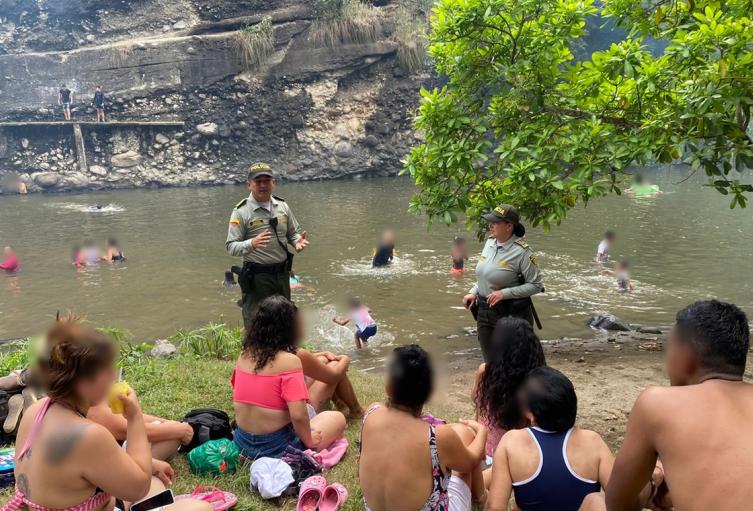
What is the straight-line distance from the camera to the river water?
10.3m

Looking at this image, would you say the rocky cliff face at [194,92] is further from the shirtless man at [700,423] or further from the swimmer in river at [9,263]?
the shirtless man at [700,423]

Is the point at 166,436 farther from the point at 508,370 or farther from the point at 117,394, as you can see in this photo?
the point at 508,370

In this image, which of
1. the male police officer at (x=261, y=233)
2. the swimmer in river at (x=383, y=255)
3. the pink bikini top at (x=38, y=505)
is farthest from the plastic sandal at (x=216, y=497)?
the swimmer in river at (x=383, y=255)

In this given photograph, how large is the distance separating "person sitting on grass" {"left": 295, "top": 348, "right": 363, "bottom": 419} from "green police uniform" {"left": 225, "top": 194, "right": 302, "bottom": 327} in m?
1.34

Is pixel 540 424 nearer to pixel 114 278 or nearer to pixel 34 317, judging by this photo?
pixel 34 317

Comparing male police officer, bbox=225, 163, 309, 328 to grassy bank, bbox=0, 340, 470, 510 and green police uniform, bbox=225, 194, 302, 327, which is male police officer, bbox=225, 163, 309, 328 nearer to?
green police uniform, bbox=225, 194, 302, 327

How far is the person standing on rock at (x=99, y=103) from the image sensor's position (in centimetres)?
2928

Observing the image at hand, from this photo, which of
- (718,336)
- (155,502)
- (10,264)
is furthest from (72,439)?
(10,264)

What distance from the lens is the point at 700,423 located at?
2031 mm

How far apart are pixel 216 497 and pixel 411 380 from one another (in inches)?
61.0

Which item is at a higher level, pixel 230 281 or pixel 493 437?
pixel 493 437

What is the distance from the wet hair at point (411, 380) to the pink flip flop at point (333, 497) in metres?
0.98

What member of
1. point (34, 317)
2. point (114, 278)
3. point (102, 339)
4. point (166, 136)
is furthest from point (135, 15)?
point (102, 339)

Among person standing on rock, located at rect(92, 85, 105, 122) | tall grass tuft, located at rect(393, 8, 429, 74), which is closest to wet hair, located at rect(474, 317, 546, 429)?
tall grass tuft, located at rect(393, 8, 429, 74)
